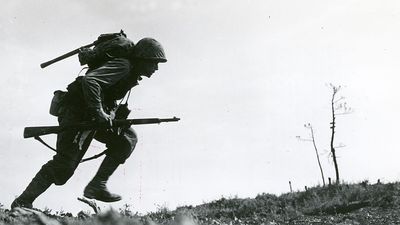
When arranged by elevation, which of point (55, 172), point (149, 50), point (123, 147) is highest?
point (149, 50)

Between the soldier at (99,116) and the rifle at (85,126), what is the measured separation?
0.07 m

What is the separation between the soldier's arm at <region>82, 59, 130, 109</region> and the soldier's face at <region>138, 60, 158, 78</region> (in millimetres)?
162

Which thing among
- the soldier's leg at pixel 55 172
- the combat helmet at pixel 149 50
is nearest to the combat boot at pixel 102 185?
the soldier's leg at pixel 55 172

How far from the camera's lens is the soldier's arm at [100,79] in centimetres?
481

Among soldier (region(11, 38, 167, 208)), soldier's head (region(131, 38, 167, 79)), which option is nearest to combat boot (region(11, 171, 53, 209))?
soldier (region(11, 38, 167, 208))

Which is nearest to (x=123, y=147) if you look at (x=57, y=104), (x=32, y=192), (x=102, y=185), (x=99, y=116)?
(x=102, y=185)

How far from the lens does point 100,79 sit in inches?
193

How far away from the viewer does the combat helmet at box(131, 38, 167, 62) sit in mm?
5137

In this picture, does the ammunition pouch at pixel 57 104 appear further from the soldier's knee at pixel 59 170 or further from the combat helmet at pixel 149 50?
the combat helmet at pixel 149 50

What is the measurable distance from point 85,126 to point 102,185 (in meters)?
0.75

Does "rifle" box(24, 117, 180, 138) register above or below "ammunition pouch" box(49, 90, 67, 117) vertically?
below

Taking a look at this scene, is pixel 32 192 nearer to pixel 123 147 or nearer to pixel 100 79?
pixel 123 147

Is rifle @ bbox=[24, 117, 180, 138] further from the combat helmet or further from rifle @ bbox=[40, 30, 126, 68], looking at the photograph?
rifle @ bbox=[40, 30, 126, 68]

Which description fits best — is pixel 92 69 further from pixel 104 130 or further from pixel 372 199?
pixel 372 199
